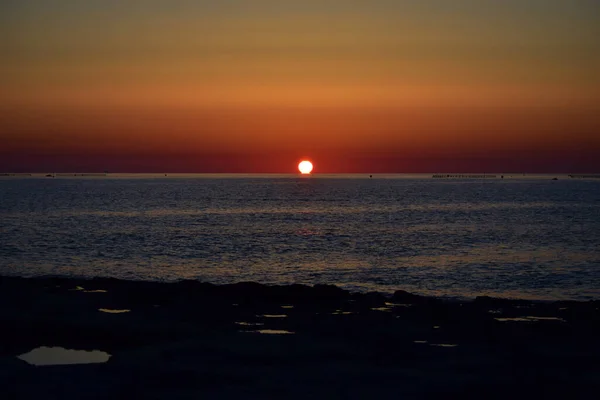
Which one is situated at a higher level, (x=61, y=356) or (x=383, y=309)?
(x=61, y=356)

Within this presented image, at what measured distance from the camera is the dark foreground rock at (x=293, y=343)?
14.4 m

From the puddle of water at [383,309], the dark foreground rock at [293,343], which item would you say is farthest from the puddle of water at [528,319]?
the puddle of water at [383,309]

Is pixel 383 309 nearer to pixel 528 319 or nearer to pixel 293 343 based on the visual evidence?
pixel 528 319

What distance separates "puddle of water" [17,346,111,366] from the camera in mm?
16469

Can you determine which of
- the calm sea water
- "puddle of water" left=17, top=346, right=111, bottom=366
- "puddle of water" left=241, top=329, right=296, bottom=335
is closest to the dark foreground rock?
"puddle of water" left=241, top=329, right=296, bottom=335

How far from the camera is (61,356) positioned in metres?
17.0

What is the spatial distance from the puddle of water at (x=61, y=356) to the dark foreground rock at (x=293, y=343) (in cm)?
39

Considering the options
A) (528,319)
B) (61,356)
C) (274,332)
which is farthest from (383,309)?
(61,356)

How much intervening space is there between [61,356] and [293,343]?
6.20 metres

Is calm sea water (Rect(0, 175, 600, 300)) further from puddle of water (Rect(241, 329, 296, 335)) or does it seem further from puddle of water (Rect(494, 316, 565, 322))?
puddle of water (Rect(241, 329, 296, 335))

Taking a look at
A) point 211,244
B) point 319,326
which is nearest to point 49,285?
point 319,326

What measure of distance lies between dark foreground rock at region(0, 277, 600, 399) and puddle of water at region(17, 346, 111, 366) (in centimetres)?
39

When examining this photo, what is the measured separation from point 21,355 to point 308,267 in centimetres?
2624

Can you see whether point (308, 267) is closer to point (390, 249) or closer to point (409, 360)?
point (390, 249)
